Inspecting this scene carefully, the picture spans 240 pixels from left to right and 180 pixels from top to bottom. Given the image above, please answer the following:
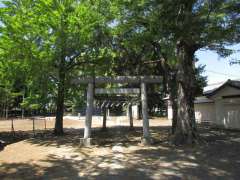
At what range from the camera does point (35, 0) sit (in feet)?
48.7

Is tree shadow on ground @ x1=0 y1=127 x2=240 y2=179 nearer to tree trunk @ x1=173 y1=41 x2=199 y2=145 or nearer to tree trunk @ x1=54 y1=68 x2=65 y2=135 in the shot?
tree trunk @ x1=173 y1=41 x2=199 y2=145

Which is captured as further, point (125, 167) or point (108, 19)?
point (108, 19)

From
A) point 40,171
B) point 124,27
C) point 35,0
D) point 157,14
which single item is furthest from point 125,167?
point 35,0

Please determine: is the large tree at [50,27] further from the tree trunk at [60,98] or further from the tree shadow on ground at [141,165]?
the tree shadow on ground at [141,165]

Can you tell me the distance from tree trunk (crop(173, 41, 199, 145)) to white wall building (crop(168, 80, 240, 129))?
797 cm

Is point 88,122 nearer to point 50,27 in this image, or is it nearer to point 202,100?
point 50,27

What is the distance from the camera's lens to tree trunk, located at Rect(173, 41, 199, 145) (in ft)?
41.5

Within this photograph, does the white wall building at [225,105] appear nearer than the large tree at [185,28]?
No

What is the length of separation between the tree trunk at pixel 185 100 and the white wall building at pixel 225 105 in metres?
7.97

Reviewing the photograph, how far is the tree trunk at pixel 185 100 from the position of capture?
1266 cm

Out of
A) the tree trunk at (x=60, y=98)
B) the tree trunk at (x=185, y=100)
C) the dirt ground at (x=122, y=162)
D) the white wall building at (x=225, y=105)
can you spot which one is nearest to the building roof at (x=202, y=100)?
the white wall building at (x=225, y=105)

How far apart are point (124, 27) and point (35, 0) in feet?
18.2

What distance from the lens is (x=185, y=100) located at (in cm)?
→ 1306

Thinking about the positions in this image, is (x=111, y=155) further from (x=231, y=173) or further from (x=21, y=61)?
(x=21, y=61)
